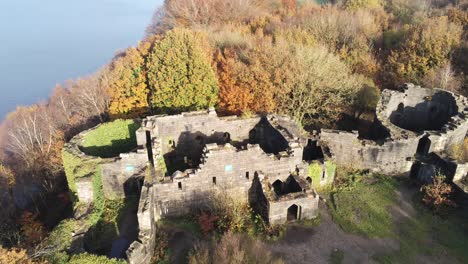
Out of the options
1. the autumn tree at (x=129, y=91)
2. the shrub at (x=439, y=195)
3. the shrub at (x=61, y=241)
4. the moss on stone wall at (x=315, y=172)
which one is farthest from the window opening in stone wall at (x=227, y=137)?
the shrub at (x=439, y=195)

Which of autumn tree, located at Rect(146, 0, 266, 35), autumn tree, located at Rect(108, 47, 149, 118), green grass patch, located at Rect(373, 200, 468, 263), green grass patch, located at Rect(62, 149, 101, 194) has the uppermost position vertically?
autumn tree, located at Rect(146, 0, 266, 35)

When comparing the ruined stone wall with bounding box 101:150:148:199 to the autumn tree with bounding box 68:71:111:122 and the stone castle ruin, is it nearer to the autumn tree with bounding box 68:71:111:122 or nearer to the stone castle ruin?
the stone castle ruin

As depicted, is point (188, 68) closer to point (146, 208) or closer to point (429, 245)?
point (146, 208)

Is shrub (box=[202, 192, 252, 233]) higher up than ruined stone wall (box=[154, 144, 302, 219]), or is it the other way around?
ruined stone wall (box=[154, 144, 302, 219])

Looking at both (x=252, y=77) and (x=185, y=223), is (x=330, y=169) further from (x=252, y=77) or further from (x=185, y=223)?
(x=252, y=77)

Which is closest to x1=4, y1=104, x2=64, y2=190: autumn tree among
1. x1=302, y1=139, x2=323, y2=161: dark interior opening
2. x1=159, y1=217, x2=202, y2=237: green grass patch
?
x1=159, y1=217, x2=202, y2=237: green grass patch

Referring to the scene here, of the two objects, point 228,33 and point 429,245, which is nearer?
point 429,245

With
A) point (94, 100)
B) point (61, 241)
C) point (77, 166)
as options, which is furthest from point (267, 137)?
point (94, 100)

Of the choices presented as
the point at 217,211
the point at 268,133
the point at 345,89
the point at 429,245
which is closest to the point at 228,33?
the point at 345,89
